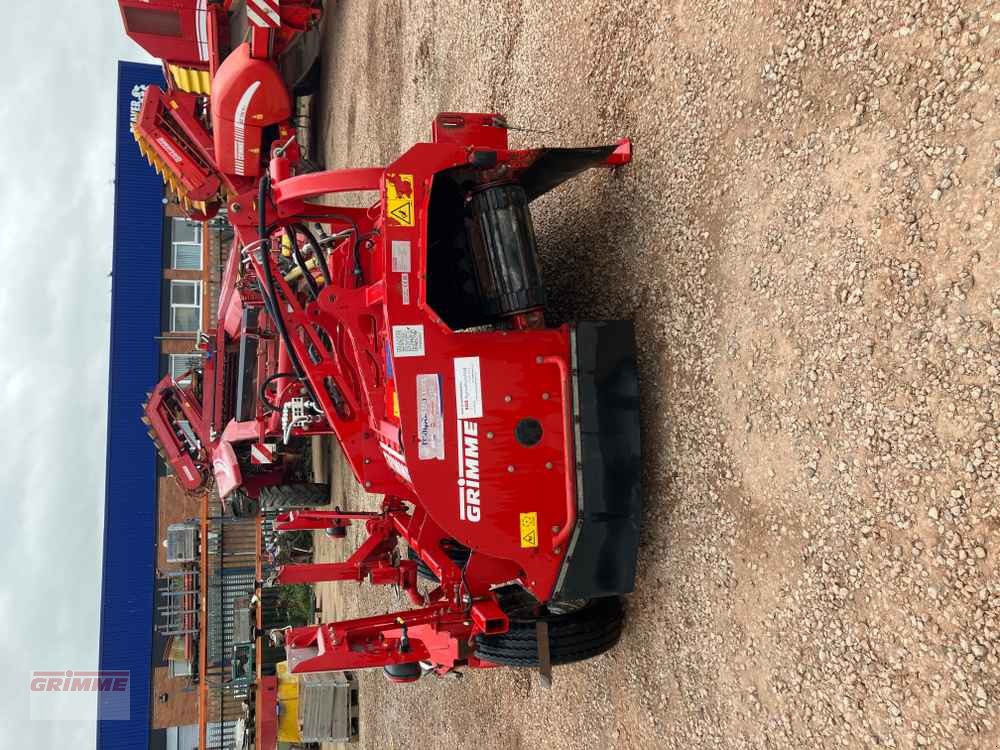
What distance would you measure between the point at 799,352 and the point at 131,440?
54.2ft

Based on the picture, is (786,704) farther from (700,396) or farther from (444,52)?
(444,52)

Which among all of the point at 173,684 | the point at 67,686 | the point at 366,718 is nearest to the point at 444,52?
the point at 366,718

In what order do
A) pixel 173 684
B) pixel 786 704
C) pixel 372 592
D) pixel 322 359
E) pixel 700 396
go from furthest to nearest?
pixel 173 684 → pixel 372 592 → pixel 322 359 → pixel 700 396 → pixel 786 704

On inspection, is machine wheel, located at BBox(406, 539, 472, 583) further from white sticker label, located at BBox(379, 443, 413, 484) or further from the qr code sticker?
the qr code sticker

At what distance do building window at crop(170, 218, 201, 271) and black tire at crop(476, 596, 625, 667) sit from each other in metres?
16.7

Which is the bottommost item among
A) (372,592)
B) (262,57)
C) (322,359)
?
(372,592)

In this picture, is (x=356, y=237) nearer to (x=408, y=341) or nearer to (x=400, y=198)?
(x=400, y=198)

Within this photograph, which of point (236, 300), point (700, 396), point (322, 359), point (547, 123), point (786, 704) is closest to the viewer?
point (786, 704)

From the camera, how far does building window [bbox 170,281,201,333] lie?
679 inches

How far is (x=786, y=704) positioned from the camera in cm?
219

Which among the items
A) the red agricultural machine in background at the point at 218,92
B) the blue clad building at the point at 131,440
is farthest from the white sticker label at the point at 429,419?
the blue clad building at the point at 131,440

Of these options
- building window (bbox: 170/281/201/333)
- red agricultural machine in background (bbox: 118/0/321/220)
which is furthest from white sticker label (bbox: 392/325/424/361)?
building window (bbox: 170/281/201/333)

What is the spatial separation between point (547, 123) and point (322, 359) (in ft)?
5.70

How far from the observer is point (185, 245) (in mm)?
17578
